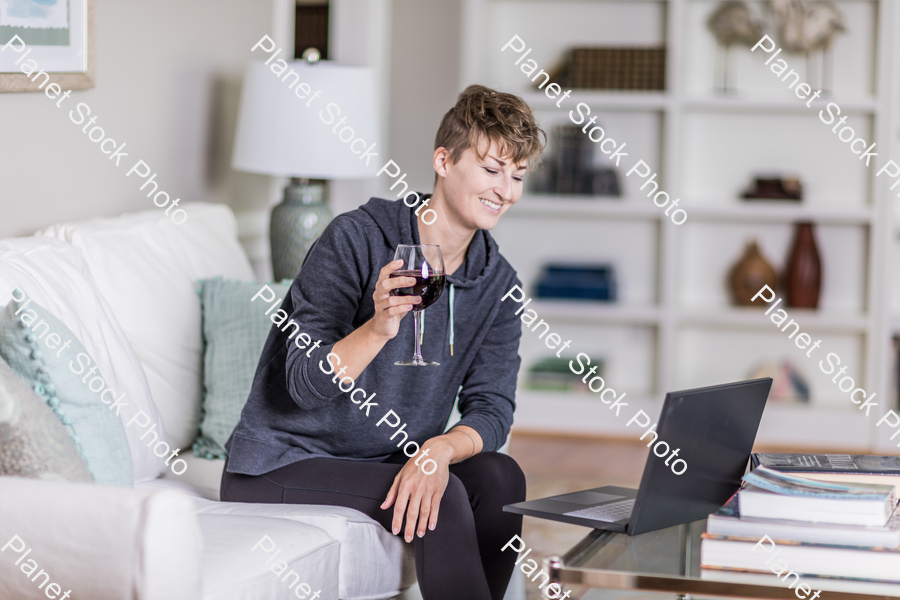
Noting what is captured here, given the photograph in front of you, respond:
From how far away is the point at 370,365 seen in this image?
172 cm

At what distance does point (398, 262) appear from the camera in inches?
56.3

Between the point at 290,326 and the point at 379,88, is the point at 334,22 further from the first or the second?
the point at 290,326

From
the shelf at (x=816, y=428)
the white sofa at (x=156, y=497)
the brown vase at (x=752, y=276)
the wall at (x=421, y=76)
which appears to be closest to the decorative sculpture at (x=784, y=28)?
the brown vase at (x=752, y=276)

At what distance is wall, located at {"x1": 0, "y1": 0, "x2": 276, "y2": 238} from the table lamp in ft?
0.62

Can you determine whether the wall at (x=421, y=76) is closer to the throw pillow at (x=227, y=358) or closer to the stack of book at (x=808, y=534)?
the throw pillow at (x=227, y=358)

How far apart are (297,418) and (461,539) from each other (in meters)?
0.37

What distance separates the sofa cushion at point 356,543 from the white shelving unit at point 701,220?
2362 mm

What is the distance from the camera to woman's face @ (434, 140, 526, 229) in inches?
64.8

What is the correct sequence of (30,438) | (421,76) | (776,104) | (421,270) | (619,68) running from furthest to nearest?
(421,76) < (619,68) < (776,104) < (421,270) < (30,438)

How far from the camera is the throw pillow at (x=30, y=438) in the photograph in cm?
128

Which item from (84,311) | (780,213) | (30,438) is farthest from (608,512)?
(780,213)

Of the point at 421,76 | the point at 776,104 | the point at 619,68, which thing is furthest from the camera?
the point at 421,76

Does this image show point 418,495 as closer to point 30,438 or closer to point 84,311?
point 30,438

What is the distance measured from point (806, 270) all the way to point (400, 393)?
8.31 ft
